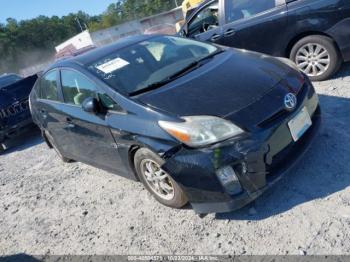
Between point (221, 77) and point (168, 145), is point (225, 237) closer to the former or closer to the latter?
point (168, 145)

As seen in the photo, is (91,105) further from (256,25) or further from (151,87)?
(256,25)

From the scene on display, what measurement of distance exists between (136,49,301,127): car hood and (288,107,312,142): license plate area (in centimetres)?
31

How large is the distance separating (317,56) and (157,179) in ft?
10.4

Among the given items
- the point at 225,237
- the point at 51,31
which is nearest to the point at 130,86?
the point at 225,237

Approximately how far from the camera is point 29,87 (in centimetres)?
809

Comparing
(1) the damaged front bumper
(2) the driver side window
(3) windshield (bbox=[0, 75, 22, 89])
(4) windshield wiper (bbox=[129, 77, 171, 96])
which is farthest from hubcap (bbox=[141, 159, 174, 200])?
(3) windshield (bbox=[0, 75, 22, 89])

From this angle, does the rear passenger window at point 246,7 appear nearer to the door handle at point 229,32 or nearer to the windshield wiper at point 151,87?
the door handle at point 229,32

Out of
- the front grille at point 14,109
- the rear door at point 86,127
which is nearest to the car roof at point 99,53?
the rear door at point 86,127

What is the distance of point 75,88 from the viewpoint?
14.4 ft

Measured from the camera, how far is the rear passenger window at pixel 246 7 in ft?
18.7

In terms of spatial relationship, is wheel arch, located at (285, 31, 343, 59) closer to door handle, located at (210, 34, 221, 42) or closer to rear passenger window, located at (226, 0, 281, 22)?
rear passenger window, located at (226, 0, 281, 22)

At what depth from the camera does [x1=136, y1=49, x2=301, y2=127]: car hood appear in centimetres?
327

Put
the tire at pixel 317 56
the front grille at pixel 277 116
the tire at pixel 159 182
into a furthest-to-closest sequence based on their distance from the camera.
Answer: the tire at pixel 317 56
the tire at pixel 159 182
the front grille at pixel 277 116

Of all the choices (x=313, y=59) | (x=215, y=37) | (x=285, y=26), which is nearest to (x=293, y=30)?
(x=285, y=26)
